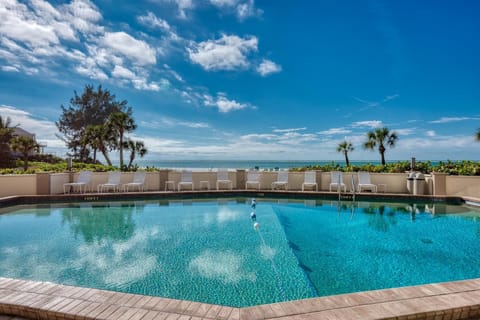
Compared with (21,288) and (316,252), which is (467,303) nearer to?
(316,252)

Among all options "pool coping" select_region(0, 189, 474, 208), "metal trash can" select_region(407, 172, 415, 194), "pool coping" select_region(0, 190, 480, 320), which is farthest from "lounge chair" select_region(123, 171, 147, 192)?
"metal trash can" select_region(407, 172, 415, 194)

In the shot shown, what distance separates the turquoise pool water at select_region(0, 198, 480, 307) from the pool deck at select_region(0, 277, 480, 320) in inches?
38.3

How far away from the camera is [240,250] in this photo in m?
4.61

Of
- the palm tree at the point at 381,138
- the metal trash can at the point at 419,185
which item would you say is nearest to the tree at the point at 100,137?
the palm tree at the point at 381,138

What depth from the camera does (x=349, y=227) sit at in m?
6.15

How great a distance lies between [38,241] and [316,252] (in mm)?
5287

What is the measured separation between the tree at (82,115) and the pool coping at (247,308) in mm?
32301

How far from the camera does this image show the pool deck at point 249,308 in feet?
6.59

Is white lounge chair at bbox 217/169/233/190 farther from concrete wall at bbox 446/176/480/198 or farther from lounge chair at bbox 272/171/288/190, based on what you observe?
concrete wall at bbox 446/176/480/198

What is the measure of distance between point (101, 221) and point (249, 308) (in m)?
5.77

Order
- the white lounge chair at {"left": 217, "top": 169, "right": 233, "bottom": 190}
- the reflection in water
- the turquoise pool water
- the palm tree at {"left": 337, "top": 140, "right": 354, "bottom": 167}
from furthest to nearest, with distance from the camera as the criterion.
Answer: the palm tree at {"left": 337, "top": 140, "right": 354, "bottom": 167} < the white lounge chair at {"left": 217, "top": 169, "right": 233, "bottom": 190} < the reflection in water < the turquoise pool water

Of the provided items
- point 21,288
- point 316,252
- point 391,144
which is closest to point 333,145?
point 391,144

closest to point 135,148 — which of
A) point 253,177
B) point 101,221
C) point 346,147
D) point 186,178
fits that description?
point 186,178

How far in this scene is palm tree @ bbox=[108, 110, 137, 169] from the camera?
22250 millimetres
